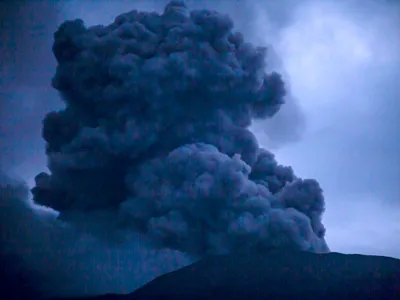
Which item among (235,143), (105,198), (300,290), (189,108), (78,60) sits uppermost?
(78,60)

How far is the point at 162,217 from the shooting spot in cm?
3356

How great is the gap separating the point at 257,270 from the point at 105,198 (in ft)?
38.7

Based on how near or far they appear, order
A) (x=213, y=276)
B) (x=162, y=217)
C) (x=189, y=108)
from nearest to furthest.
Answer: (x=162, y=217), (x=213, y=276), (x=189, y=108)

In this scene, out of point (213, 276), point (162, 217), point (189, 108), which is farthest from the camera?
point (189, 108)

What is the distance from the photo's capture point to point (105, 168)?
122 ft

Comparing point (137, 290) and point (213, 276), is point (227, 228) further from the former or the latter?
point (137, 290)

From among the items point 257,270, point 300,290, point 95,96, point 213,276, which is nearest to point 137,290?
point 213,276

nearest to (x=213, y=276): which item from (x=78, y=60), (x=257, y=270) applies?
(x=257, y=270)

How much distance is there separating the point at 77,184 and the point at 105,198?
2219 mm

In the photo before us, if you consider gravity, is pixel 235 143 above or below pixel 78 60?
below

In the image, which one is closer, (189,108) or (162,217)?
(162,217)

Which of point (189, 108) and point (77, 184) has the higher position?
point (189, 108)

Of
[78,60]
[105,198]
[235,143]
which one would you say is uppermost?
[78,60]

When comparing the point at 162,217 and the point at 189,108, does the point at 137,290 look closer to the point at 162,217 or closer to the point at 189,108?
the point at 162,217
